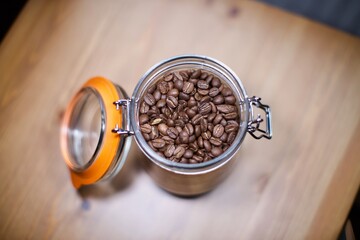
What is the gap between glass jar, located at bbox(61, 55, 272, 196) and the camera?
513mm

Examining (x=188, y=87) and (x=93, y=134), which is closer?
(x=188, y=87)

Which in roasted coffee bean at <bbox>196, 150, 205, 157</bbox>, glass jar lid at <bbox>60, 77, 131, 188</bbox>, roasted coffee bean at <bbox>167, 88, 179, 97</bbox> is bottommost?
glass jar lid at <bbox>60, 77, 131, 188</bbox>

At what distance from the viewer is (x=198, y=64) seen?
57cm

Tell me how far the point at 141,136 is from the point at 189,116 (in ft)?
0.24

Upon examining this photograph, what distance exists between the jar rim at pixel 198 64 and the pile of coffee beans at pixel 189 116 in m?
0.01

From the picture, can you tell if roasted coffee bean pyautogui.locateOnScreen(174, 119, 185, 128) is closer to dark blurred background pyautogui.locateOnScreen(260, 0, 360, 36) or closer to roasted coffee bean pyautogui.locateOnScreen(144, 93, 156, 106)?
roasted coffee bean pyautogui.locateOnScreen(144, 93, 156, 106)

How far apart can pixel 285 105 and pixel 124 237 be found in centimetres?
35

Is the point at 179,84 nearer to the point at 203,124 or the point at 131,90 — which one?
the point at 203,124

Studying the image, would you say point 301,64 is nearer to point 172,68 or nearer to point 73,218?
point 172,68

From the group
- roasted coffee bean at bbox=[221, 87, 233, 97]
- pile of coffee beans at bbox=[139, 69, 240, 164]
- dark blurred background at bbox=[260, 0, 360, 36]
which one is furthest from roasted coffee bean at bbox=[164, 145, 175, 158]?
dark blurred background at bbox=[260, 0, 360, 36]

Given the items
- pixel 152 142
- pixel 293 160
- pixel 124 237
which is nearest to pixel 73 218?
pixel 124 237

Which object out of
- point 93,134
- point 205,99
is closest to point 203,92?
point 205,99

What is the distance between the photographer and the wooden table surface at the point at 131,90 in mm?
650

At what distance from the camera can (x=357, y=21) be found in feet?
3.35
